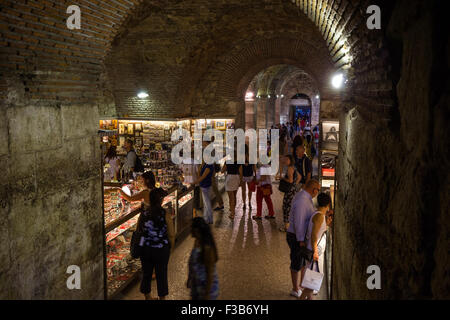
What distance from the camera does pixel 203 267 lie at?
2.67 m

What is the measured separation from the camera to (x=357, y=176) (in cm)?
266

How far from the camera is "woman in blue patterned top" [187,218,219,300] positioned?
8.66ft

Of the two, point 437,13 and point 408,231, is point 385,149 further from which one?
point 437,13

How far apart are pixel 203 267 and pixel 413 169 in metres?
1.74

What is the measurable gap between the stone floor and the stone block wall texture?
2.76 m

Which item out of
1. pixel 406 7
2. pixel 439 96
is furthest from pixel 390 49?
pixel 439 96

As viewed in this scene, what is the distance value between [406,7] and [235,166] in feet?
19.3

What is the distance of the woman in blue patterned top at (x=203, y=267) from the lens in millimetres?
2639
